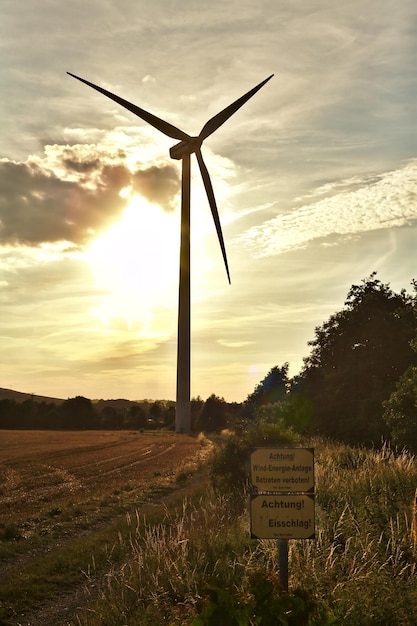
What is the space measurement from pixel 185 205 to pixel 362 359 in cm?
1868

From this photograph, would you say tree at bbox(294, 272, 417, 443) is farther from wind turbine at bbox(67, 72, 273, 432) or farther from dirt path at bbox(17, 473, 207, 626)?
dirt path at bbox(17, 473, 207, 626)

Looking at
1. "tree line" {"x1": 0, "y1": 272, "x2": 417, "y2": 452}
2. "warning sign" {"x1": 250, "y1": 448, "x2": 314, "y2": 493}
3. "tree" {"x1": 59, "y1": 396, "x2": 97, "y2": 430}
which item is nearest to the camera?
"warning sign" {"x1": 250, "y1": 448, "x2": 314, "y2": 493}

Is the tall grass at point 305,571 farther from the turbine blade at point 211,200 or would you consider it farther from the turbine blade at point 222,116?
the turbine blade at point 222,116

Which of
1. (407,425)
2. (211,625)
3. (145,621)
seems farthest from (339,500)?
(407,425)

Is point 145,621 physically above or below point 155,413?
below

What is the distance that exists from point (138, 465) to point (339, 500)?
103ft

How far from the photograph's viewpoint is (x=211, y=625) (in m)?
7.29

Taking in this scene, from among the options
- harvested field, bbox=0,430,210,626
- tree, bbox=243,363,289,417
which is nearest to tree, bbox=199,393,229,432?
tree, bbox=243,363,289,417

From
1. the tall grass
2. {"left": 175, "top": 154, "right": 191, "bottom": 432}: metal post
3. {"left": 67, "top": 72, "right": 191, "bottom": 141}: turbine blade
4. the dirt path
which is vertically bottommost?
the dirt path

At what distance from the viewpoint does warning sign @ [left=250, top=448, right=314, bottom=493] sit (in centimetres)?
952

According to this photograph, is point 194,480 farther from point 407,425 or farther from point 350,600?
point 350,600

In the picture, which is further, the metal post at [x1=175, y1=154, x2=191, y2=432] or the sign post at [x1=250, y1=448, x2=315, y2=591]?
the metal post at [x1=175, y1=154, x2=191, y2=432]

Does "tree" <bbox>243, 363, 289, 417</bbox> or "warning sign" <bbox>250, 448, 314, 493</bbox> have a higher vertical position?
"tree" <bbox>243, 363, 289, 417</bbox>

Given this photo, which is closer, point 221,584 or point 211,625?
point 211,625
